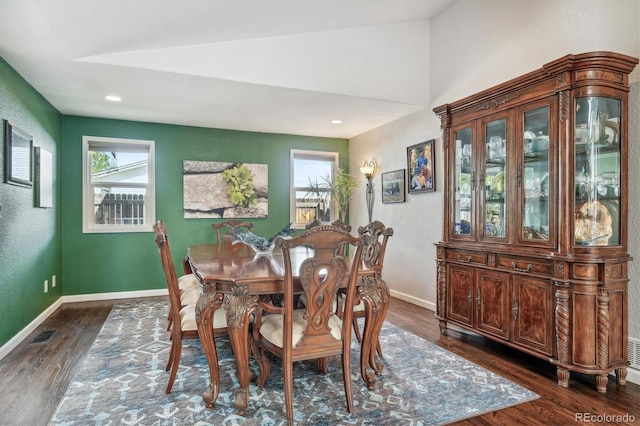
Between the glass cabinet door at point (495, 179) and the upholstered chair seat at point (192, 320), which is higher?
the glass cabinet door at point (495, 179)

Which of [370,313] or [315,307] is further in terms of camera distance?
[370,313]

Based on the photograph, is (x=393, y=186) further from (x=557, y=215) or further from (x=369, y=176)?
(x=557, y=215)

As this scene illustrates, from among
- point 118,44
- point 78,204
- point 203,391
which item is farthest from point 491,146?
point 78,204

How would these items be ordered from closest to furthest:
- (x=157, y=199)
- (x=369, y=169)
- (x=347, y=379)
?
Result: 1. (x=347, y=379)
2. (x=157, y=199)
3. (x=369, y=169)

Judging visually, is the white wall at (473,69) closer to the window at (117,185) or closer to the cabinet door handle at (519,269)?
the cabinet door handle at (519,269)

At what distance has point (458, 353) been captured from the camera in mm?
3004

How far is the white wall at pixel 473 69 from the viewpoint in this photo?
2.55 meters

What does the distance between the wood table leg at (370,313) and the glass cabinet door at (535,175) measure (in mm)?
1254

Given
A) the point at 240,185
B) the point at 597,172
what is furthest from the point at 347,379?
the point at 240,185

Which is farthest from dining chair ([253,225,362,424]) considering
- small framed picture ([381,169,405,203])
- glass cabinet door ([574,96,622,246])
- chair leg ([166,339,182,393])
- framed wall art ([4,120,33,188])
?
small framed picture ([381,169,405,203])

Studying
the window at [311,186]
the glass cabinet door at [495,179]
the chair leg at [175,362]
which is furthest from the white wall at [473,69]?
the chair leg at [175,362]

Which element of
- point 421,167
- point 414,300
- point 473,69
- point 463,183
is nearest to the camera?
point 463,183

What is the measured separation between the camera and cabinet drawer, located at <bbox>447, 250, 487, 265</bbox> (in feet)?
10.2

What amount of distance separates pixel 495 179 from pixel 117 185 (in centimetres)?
469
